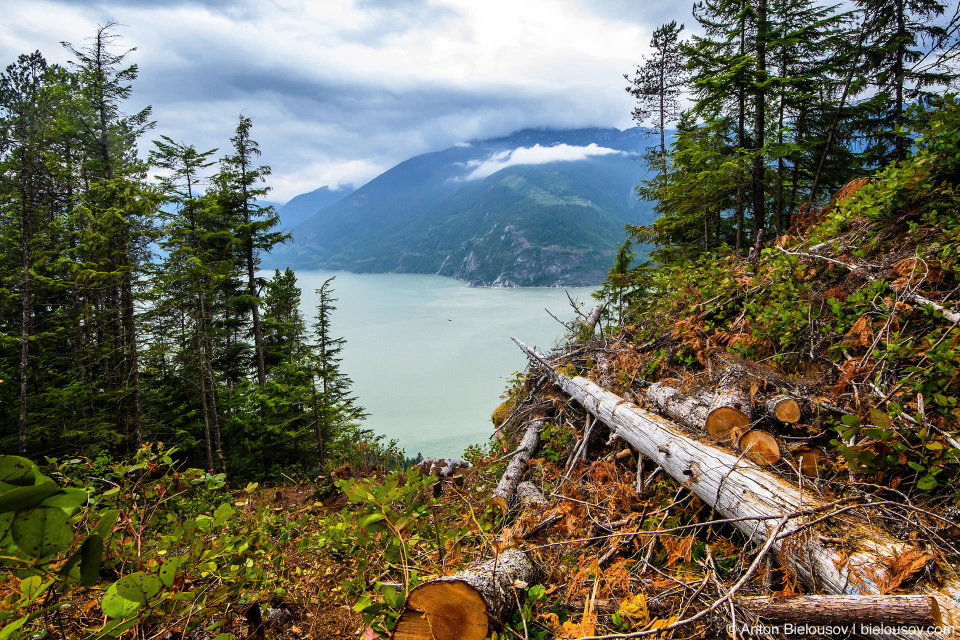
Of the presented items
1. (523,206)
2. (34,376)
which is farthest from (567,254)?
(34,376)

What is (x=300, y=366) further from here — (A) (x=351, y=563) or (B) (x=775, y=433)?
(B) (x=775, y=433)

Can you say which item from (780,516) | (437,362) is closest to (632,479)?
(780,516)

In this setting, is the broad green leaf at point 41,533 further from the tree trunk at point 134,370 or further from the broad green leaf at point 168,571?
the tree trunk at point 134,370

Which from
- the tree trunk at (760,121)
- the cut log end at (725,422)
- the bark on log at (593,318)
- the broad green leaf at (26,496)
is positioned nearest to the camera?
the broad green leaf at (26,496)

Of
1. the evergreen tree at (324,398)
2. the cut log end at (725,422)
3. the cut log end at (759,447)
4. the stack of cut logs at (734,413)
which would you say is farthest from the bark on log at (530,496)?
the evergreen tree at (324,398)

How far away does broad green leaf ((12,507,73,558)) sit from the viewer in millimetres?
777

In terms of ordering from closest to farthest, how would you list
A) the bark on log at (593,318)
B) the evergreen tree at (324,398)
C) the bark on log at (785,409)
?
the bark on log at (785,409) < the bark on log at (593,318) < the evergreen tree at (324,398)

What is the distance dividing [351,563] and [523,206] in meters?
186

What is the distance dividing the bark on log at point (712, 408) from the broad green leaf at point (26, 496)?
3805 mm

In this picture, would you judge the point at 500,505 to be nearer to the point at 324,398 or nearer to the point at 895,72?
the point at 324,398

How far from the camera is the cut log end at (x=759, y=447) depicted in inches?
114

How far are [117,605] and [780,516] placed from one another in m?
2.96

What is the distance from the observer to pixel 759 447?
300 centimetres

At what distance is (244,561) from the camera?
2.78m
